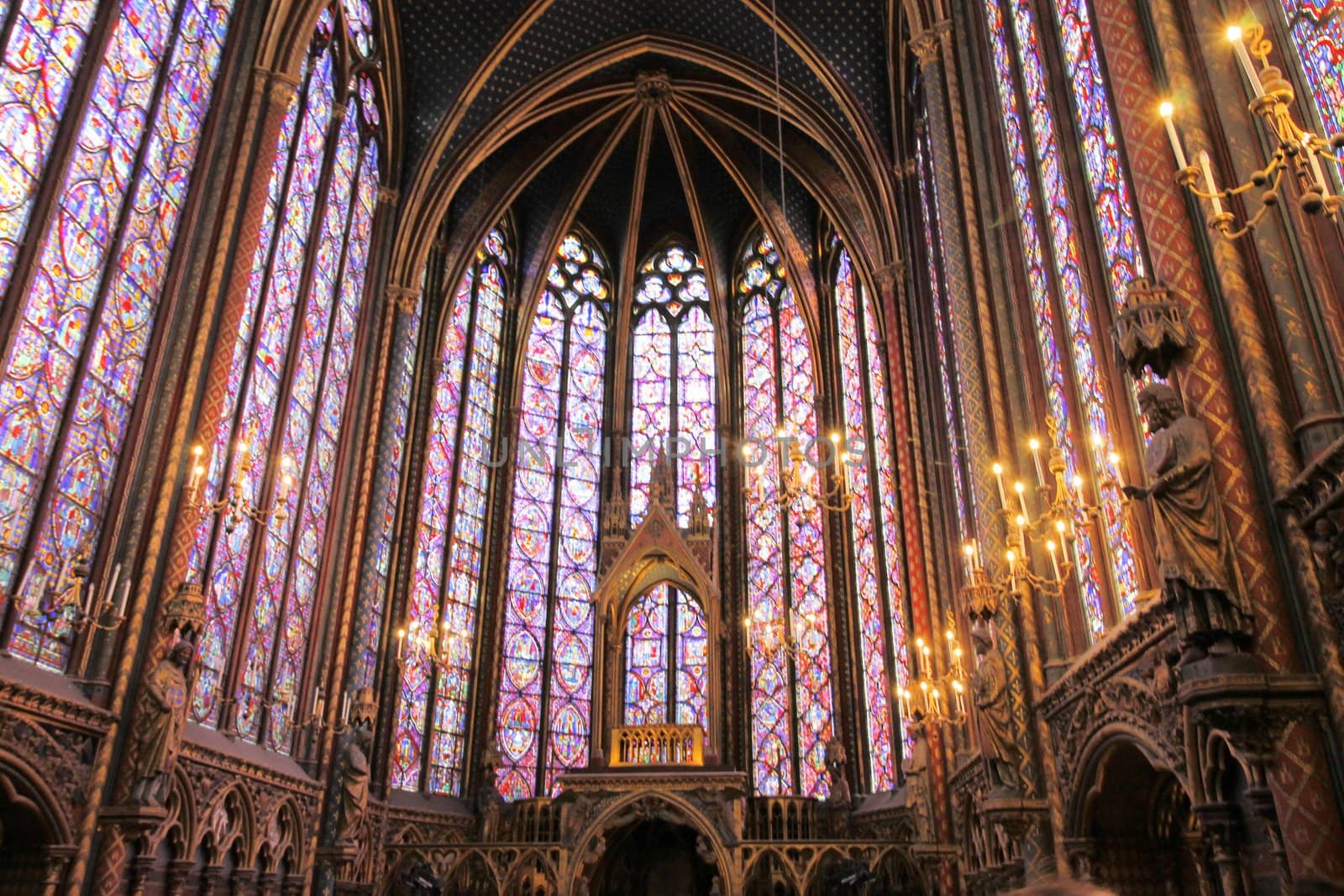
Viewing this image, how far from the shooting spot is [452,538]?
68.0 ft

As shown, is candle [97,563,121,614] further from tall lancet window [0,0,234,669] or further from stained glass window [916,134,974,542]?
stained glass window [916,134,974,542]

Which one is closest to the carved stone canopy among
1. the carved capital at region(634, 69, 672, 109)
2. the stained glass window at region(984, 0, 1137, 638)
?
the carved capital at region(634, 69, 672, 109)

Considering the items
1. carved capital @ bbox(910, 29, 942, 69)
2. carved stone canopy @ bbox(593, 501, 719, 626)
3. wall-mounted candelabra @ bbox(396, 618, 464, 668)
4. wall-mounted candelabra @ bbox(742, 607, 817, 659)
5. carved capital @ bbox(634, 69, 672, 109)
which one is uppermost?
carved capital @ bbox(634, 69, 672, 109)

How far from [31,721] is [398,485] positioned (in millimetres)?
9989

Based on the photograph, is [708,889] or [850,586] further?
[850,586]

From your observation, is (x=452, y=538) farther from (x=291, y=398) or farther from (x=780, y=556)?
(x=780, y=556)

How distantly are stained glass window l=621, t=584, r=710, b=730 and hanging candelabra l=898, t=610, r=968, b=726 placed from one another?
5364mm

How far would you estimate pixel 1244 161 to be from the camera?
6.44m

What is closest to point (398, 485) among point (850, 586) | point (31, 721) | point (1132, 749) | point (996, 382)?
point (850, 586)

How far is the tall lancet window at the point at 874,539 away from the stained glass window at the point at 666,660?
123 inches

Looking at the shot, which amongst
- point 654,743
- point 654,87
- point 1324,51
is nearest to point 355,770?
point 654,743

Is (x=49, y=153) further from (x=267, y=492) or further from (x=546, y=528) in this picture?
(x=546, y=528)

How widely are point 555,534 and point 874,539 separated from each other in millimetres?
6917

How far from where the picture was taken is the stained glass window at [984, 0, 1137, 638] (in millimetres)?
8992
